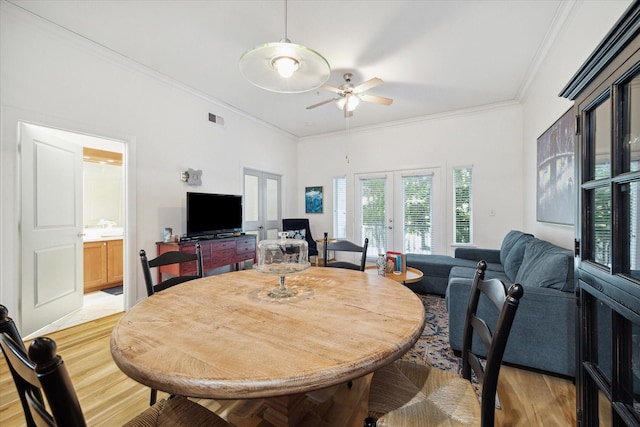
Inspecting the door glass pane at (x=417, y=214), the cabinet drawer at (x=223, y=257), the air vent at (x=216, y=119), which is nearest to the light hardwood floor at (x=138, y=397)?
the cabinet drawer at (x=223, y=257)

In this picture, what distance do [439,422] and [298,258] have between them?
92 cm

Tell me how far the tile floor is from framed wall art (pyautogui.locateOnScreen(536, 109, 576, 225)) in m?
4.95

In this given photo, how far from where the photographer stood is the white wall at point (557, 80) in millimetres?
1970

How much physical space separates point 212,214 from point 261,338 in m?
3.30

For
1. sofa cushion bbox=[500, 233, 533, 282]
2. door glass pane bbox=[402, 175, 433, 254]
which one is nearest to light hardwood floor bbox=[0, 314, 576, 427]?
sofa cushion bbox=[500, 233, 533, 282]

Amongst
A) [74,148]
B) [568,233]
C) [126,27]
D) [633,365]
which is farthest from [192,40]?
[568,233]

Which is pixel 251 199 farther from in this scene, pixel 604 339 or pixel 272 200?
pixel 604 339

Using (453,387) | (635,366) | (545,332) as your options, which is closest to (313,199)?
(545,332)

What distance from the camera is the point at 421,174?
16.5 ft

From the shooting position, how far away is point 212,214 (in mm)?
Result: 3889

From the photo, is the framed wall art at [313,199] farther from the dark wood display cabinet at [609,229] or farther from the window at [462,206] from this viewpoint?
the dark wood display cabinet at [609,229]

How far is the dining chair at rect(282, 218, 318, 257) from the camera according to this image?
557 cm

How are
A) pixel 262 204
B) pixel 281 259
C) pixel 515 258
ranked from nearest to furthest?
1. pixel 281 259
2. pixel 515 258
3. pixel 262 204

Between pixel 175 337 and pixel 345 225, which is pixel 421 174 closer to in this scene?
pixel 345 225
